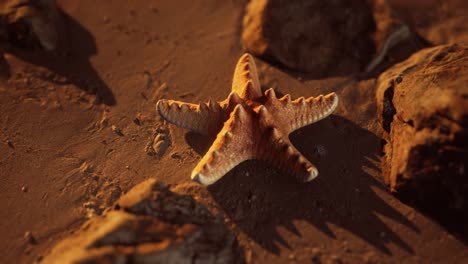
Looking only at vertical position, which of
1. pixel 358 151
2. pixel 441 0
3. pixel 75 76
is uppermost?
pixel 441 0

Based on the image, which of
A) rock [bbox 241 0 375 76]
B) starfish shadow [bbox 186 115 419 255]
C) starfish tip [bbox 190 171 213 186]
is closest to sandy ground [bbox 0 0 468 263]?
starfish shadow [bbox 186 115 419 255]

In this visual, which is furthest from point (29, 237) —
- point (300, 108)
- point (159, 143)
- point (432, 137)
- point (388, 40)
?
point (388, 40)

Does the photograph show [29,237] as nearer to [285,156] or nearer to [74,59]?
[74,59]

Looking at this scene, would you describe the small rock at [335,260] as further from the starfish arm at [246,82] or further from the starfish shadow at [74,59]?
the starfish shadow at [74,59]

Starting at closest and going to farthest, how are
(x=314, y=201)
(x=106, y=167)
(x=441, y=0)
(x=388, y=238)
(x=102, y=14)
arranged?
(x=388, y=238) < (x=314, y=201) < (x=106, y=167) < (x=102, y=14) < (x=441, y=0)

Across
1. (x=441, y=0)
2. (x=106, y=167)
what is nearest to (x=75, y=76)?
(x=106, y=167)

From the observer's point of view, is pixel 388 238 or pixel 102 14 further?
pixel 102 14

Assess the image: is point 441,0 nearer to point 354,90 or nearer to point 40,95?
point 354,90

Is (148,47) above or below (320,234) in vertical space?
above
